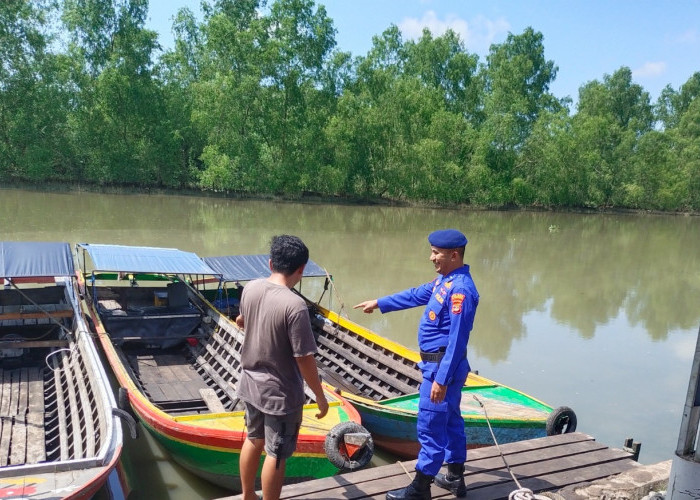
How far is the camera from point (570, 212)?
1583 inches

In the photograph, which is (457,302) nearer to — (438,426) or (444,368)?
(444,368)

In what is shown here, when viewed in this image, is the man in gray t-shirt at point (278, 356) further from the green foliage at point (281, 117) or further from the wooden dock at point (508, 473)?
the green foliage at point (281, 117)

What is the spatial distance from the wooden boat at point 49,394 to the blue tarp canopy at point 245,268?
215 centimetres

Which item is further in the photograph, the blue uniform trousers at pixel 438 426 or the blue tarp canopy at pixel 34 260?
the blue tarp canopy at pixel 34 260

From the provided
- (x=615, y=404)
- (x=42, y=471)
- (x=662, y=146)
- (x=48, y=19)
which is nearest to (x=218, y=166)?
(x=48, y=19)

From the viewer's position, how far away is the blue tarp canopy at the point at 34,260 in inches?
247

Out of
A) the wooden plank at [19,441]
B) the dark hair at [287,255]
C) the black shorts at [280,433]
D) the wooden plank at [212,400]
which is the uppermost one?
the dark hair at [287,255]

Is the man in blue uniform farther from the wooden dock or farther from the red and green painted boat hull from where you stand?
the red and green painted boat hull

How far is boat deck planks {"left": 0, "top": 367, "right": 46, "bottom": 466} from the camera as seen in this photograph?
458 cm

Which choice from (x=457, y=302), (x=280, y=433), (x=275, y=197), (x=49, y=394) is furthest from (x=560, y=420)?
(x=275, y=197)

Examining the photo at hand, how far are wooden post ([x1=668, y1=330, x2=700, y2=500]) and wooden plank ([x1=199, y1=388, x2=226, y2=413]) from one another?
13.8ft

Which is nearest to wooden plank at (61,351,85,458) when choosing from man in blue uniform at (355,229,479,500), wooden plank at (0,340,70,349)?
wooden plank at (0,340,70,349)

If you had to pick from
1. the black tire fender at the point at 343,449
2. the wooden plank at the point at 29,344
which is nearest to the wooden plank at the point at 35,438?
the wooden plank at the point at 29,344

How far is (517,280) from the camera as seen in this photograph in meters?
14.8
